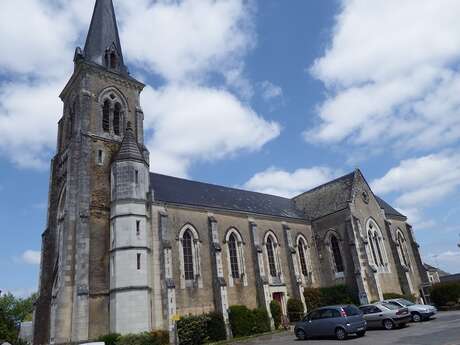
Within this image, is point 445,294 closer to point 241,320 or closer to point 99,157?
point 241,320

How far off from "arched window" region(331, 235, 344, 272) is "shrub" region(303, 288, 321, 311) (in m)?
2.89

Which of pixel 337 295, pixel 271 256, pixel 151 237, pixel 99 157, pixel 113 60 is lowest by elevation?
pixel 337 295

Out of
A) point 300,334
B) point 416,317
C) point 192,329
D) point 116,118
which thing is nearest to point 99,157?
point 116,118

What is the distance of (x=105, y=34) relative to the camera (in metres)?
29.6

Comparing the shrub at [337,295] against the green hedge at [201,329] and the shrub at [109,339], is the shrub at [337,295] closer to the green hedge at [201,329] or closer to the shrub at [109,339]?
the green hedge at [201,329]

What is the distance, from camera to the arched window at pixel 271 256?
93.0 ft

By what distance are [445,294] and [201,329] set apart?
19405 mm

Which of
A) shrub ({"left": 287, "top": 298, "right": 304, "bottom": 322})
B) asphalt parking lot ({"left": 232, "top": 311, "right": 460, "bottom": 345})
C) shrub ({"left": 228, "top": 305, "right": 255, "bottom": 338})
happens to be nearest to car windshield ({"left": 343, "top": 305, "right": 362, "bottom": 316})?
asphalt parking lot ({"left": 232, "top": 311, "right": 460, "bottom": 345})

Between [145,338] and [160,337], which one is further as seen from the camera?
[160,337]

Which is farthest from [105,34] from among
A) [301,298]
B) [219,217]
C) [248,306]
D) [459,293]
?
[459,293]

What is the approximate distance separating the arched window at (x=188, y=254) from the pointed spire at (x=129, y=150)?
5.86 m

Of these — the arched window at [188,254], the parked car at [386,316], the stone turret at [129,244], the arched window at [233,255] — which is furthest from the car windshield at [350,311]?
the stone turret at [129,244]

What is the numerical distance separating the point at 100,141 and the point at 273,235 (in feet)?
49.4

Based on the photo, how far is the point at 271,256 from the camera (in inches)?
1135
